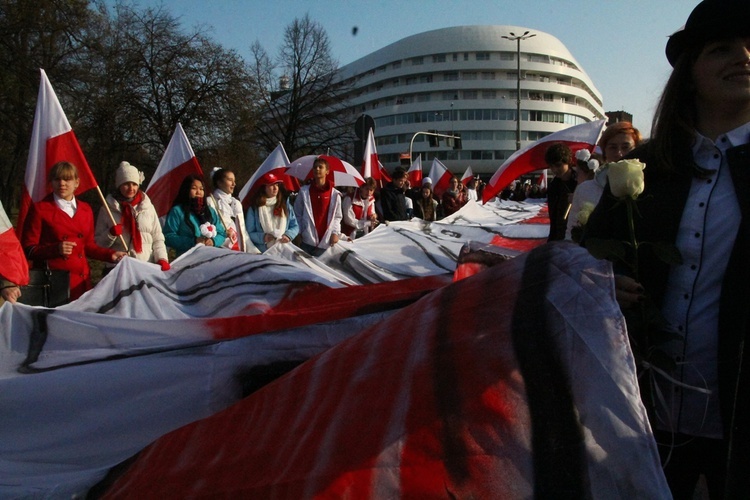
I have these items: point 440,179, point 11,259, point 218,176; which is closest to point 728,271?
point 11,259

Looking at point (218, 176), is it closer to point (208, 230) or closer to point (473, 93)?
point (208, 230)

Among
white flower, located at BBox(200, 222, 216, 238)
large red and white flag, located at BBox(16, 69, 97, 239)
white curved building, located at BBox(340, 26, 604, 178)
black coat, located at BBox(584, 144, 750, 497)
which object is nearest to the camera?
black coat, located at BBox(584, 144, 750, 497)

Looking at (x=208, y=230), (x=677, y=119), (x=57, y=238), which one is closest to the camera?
(x=677, y=119)

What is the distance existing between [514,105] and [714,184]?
9888cm

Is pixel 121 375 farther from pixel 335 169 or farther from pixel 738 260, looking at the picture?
pixel 335 169

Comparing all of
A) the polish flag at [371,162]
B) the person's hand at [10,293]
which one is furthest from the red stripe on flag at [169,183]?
the polish flag at [371,162]

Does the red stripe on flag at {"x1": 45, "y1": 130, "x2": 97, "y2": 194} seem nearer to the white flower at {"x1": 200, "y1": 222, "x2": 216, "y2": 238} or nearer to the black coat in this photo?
the white flower at {"x1": 200, "y1": 222, "x2": 216, "y2": 238}

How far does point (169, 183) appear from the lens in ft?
23.8

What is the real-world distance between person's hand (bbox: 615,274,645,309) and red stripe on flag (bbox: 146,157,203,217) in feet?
20.4

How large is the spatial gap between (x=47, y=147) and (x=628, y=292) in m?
5.17

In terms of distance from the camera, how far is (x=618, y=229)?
185 cm

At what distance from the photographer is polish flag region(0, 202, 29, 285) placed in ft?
14.1

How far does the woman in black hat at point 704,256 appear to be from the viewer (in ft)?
5.37

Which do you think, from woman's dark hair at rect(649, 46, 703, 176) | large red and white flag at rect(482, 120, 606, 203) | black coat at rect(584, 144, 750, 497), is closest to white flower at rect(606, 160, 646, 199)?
black coat at rect(584, 144, 750, 497)
